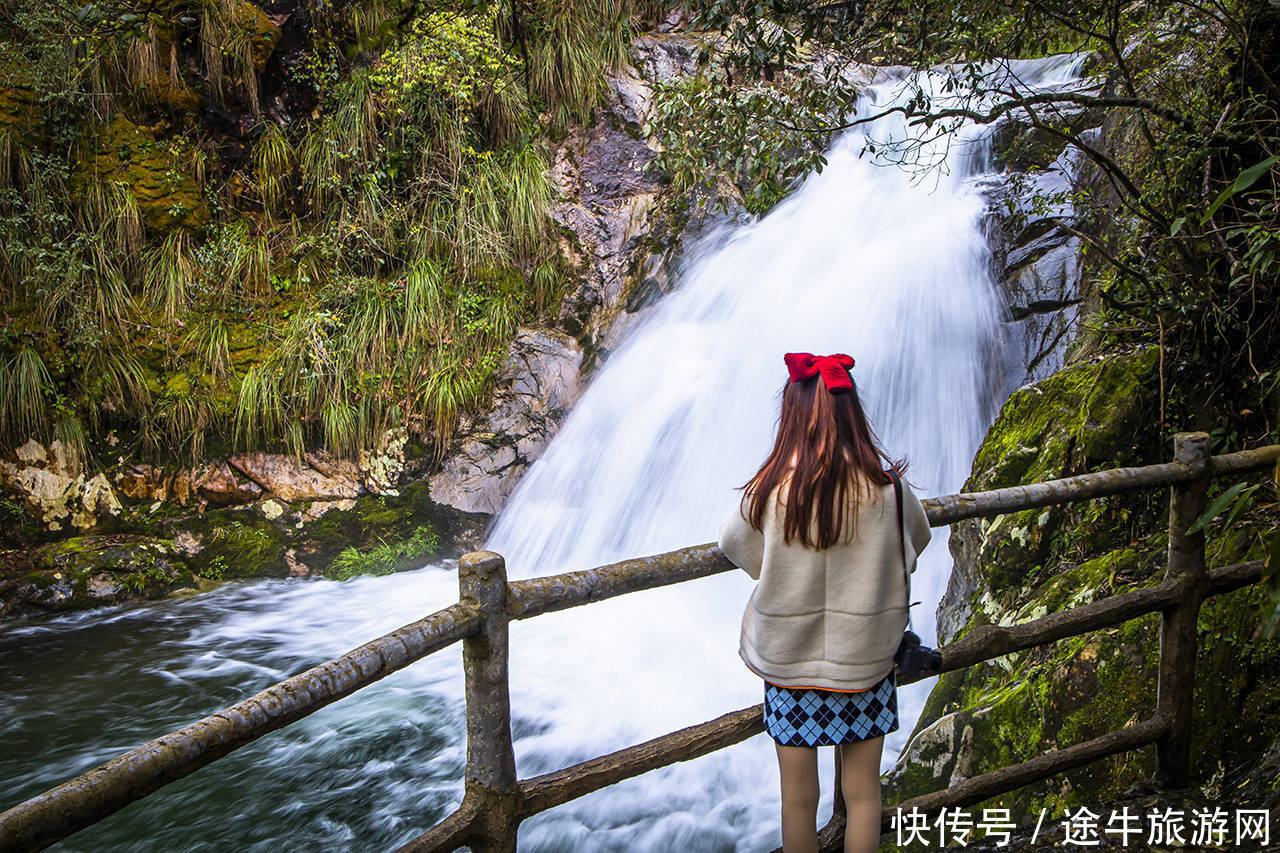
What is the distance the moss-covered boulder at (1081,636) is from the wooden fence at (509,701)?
0.62 ft

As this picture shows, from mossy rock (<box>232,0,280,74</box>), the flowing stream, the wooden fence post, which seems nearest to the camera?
the wooden fence post

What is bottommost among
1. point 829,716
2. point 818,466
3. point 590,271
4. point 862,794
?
point 862,794

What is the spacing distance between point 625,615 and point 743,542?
428 centimetres

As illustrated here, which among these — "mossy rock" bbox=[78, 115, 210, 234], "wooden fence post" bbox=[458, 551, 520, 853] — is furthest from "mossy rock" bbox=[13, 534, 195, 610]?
"wooden fence post" bbox=[458, 551, 520, 853]

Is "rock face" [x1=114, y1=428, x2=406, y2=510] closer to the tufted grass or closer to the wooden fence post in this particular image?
the tufted grass

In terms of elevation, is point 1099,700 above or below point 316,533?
above

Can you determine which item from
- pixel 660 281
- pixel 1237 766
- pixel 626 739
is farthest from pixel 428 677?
pixel 660 281

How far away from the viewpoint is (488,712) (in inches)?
71.1

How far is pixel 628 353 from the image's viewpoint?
8.34 metres

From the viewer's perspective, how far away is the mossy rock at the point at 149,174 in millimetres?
7484

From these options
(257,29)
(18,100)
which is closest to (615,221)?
(257,29)

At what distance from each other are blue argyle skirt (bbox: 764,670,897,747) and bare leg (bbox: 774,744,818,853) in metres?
0.06

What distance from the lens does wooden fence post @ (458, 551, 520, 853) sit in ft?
5.84

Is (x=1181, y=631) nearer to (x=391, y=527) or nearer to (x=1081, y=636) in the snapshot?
(x=1081, y=636)
